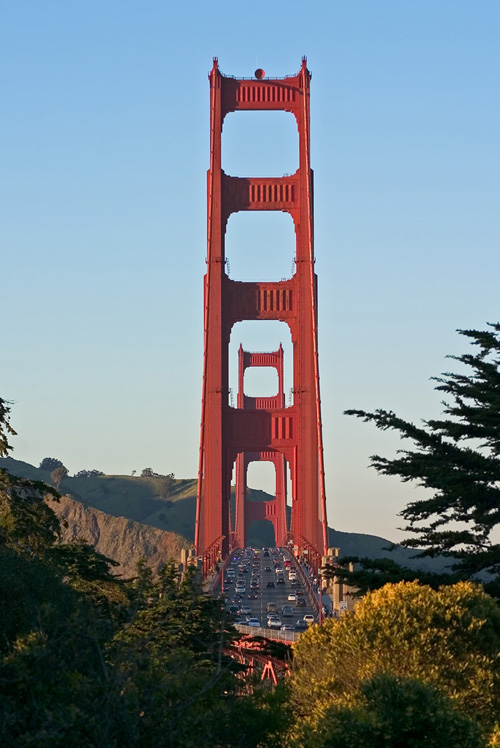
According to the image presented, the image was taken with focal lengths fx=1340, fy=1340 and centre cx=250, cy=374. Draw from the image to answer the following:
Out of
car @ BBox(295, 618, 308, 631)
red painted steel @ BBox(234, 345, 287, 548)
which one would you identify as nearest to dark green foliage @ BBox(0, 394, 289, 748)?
car @ BBox(295, 618, 308, 631)

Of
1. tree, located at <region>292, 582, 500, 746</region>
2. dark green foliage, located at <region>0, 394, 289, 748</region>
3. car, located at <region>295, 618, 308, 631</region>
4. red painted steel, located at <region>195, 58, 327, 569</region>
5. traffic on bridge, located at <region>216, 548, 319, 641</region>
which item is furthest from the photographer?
red painted steel, located at <region>195, 58, 327, 569</region>

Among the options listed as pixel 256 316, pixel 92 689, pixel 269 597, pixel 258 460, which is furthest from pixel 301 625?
pixel 258 460

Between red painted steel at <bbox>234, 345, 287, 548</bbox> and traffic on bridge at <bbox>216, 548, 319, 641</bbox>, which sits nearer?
traffic on bridge at <bbox>216, 548, 319, 641</bbox>

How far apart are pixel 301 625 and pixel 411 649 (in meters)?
40.6

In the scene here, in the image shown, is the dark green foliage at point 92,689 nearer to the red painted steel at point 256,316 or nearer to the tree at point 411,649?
the tree at point 411,649

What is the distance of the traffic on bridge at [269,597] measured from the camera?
62.8m

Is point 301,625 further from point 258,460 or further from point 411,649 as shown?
point 258,460

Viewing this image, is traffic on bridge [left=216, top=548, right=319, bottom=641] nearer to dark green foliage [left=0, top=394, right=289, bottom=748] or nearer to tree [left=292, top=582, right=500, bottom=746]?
tree [left=292, top=582, right=500, bottom=746]

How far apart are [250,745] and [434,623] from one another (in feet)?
22.0

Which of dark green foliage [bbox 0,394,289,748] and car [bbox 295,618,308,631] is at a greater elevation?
car [bbox 295,618,308,631]

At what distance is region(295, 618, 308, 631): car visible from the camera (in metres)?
61.8

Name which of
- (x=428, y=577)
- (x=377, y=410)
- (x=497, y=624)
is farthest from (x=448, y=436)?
(x=497, y=624)

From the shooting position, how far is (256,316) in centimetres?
9212

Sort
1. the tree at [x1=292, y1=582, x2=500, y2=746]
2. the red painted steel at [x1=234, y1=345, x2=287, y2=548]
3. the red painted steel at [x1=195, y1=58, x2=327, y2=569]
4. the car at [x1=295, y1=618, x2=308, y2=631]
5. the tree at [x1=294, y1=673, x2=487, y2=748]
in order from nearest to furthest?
the tree at [x1=294, y1=673, x2=487, y2=748]
the tree at [x1=292, y1=582, x2=500, y2=746]
the car at [x1=295, y1=618, x2=308, y2=631]
the red painted steel at [x1=195, y1=58, x2=327, y2=569]
the red painted steel at [x1=234, y1=345, x2=287, y2=548]
